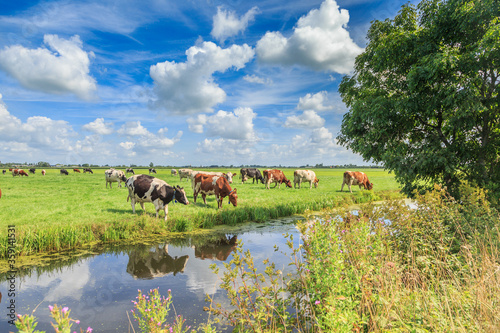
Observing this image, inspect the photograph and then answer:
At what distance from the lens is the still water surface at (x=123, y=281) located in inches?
218

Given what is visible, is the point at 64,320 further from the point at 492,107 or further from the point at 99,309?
the point at 492,107

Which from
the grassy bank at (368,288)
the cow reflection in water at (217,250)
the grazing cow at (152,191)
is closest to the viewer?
the grassy bank at (368,288)

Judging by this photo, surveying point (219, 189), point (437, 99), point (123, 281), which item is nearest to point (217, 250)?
point (123, 281)

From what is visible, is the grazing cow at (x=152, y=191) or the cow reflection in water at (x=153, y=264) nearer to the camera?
the cow reflection in water at (x=153, y=264)

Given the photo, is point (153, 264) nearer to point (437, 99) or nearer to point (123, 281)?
point (123, 281)

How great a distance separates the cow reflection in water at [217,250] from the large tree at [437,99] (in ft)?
24.9

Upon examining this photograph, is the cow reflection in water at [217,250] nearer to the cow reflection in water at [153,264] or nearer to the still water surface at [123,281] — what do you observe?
the still water surface at [123,281]

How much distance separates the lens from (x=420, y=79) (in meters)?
A: 10.5

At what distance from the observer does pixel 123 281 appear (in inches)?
279

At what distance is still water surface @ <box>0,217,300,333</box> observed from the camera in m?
5.53

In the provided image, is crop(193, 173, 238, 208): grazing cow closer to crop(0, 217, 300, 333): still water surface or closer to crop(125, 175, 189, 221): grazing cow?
crop(125, 175, 189, 221): grazing cow

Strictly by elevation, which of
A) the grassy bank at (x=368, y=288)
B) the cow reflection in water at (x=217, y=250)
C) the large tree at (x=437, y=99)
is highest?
the large tree at (x=437, y=99)

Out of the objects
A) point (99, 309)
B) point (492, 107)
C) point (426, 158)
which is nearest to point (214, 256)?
point (99, 309)

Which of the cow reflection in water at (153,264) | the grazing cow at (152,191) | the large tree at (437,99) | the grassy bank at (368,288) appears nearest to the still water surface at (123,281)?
the cow reflection in water at (153,264)
